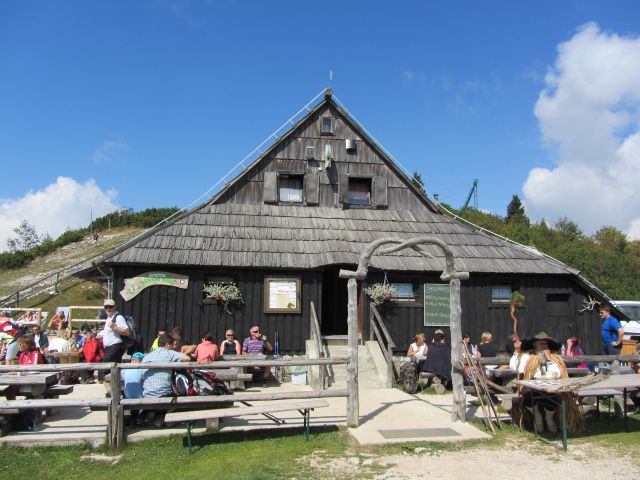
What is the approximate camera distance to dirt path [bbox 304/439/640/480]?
6617mm

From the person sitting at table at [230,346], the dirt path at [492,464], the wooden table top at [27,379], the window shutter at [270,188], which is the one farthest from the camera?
the window shutter at [270,188]

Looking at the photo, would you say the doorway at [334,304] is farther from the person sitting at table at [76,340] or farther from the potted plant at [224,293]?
the person sitting at table at [76,340]

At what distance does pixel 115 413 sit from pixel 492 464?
534 centimetres

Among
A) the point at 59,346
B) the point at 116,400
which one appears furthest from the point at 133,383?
the point at 59,346

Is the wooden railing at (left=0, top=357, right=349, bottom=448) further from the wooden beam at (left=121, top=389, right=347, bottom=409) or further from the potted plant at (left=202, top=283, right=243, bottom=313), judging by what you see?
the potted plant at (left=202, top=283, right=243, bottom=313)

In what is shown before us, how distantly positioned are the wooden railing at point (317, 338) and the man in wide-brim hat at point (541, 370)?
4932mm

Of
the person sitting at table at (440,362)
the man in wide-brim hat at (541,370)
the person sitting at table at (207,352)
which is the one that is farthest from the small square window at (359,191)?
the man in wide-brim hat at (541,370)

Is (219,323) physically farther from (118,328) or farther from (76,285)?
(76,285)

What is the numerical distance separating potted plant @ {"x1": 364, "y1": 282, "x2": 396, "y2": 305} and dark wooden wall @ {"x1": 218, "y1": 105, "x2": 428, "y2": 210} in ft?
12.9

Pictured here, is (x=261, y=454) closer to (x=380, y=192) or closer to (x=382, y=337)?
(x=382, y=337)

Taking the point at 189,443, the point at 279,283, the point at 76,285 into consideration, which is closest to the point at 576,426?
the point at 189,443

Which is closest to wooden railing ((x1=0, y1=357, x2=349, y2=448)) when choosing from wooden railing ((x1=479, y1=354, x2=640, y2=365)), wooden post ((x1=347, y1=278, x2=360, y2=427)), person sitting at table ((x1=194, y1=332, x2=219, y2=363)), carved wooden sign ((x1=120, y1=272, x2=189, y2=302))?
wooden post ((x1=347, y1=278, x2=360, y2=427))

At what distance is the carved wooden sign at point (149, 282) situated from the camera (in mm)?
14680

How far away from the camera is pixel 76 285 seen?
40.6m
